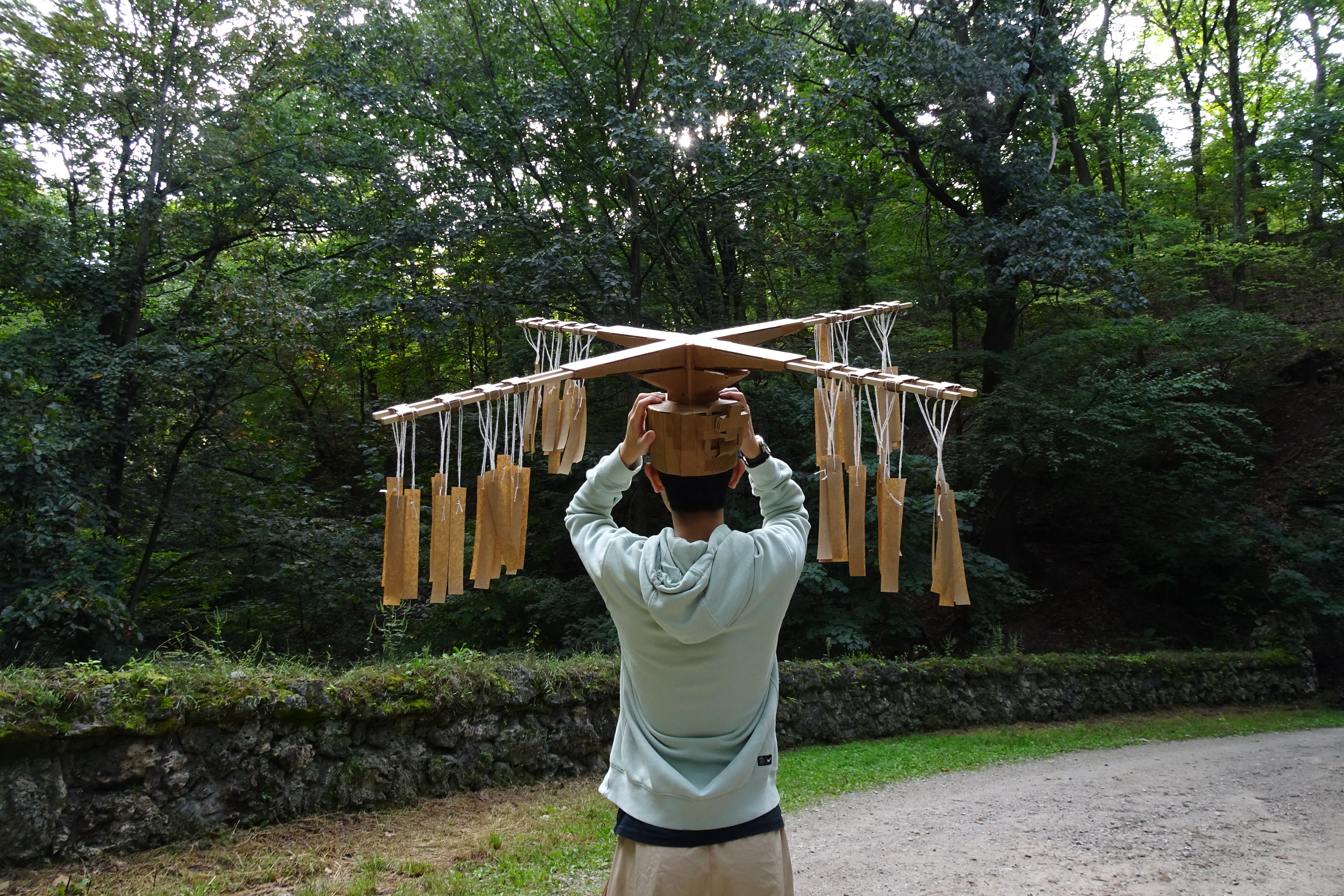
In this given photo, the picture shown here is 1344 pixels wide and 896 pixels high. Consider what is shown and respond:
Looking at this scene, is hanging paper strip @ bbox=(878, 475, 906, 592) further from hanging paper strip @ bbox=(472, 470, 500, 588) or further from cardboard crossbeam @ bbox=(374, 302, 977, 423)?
hanging paper strip @ bbox=(472, 470, 500, 588)

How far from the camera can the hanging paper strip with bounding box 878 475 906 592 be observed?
2.39 m

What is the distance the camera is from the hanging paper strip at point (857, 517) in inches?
97.2

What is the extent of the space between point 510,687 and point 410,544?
4.55m

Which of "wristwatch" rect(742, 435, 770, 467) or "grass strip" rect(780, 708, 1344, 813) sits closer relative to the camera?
"wristwatch" rect(742, 435, 770, 467)

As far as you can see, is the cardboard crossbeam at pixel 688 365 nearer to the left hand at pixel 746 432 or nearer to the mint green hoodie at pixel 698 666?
the left hand at pixel 746 432

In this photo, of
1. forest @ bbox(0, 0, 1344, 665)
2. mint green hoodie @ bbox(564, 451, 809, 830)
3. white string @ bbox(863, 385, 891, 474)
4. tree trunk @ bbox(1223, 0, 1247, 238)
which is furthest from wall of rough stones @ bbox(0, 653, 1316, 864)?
tree trunk @ bbox(1223, 0, 1247, 238)

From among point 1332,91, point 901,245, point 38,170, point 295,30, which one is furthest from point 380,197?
point 1332,91

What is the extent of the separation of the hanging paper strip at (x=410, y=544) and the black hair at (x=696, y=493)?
2.59 ft

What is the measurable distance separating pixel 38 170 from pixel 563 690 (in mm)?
7068

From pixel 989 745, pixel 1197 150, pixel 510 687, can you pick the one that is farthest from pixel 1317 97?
pixel 510 687

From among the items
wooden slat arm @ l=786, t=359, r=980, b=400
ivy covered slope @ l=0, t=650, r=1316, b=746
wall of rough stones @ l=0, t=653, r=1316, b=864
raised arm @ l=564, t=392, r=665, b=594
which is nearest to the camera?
raised arm @ l=564, t=392, r=665, b=594

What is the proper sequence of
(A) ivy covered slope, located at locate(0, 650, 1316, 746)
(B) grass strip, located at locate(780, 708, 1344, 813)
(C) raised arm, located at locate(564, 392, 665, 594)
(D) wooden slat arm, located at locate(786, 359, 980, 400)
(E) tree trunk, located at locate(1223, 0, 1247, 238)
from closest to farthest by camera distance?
(C) raised arm, located at locate(564, 392, 665, 594), (D) wooden slat arm, located at locate(786, 359, 980, 400), (A) ivy covered slope, located at locate(0, 650, 1316, 746), (B) grass strip, located at locate(780, 708, 1344, 813), (E) tree trunk, located at locate(1223, 0, 1247, 238)

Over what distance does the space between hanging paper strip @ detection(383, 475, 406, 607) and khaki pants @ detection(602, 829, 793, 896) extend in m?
0.99

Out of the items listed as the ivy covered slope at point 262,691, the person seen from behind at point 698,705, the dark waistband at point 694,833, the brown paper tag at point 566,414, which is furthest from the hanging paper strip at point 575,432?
the ivy covered slope at point 262,691
